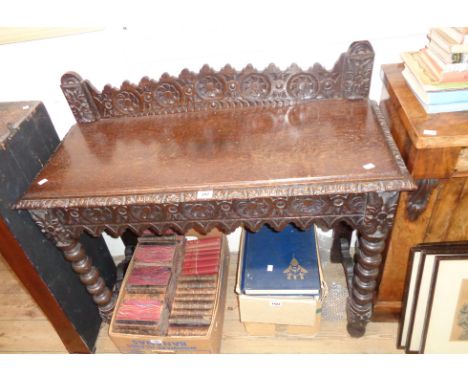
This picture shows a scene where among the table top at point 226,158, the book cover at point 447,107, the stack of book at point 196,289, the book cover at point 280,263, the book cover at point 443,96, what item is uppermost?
the book cover at point 443,96

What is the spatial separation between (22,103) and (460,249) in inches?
67.0

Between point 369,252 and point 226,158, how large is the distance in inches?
22.9

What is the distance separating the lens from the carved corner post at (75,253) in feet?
3.89

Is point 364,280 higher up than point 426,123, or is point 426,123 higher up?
point 426,123

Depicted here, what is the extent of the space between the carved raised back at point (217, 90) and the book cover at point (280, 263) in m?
0.59

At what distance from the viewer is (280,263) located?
1484 millimetres

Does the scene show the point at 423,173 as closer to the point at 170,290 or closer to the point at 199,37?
the point at 199,37

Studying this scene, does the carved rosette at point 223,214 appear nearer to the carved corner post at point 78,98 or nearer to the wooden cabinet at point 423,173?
the wooden cabinet at point 423,173

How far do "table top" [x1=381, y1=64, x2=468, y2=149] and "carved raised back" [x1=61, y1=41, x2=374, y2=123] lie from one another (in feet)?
0.52

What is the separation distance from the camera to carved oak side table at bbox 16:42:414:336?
3.45ft

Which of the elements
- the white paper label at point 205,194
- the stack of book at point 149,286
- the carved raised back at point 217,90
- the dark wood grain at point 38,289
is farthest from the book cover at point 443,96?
the dark wood grain at point 38,289

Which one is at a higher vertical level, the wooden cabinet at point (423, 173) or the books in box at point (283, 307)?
the wooden cabinet at point (423, 173)

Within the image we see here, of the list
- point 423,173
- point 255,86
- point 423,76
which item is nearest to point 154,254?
point 255,86

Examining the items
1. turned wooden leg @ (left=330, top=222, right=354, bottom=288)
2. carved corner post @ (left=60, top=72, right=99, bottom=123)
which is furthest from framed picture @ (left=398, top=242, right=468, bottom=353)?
carved corner post @ (left=60, top=72, right=99, bottom=123)
